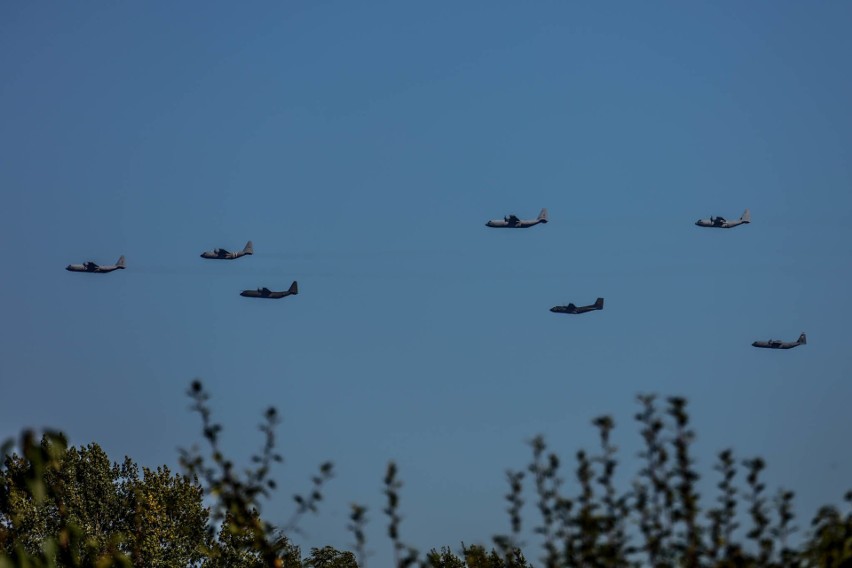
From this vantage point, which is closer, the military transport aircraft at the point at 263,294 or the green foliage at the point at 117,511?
the green foliage at the point at 117,511

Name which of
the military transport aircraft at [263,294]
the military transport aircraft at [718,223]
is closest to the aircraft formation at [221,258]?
the military transport aircraft at [263,294]

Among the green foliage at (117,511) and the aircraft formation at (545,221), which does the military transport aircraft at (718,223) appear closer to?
the aircraft formation at (545,221)

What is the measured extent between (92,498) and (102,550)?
1058cm

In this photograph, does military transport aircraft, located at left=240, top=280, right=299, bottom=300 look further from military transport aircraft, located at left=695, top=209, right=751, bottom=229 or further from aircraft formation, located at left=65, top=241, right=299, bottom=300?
military transport aircraft, located at left=695, top=209, right=751, bottom=229

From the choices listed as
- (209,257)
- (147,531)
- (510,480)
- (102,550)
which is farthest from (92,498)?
(510,480)

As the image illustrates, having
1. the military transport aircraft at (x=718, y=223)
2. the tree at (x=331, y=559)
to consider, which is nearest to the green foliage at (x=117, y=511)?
the tree at (x=331, y=559)

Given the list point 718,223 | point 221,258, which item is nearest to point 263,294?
point 221,258

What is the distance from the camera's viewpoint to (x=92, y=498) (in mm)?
145375

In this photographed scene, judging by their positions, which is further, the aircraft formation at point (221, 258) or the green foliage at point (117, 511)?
the aircraft formation at point (221, 258)

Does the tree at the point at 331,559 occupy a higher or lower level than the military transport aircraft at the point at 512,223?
lower

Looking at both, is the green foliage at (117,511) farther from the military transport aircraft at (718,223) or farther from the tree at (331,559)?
the military transport aircraft at (718,223)

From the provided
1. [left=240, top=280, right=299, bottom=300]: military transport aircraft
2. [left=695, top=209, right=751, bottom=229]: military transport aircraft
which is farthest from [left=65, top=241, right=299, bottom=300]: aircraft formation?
[left=695, top=209, right=751, bottom=229]: military transport aircraft

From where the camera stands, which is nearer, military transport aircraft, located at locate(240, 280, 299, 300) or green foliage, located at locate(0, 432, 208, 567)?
green foliage, located at locate(0, 432, 208, 567)

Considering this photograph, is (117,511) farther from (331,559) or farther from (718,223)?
(718,223)
